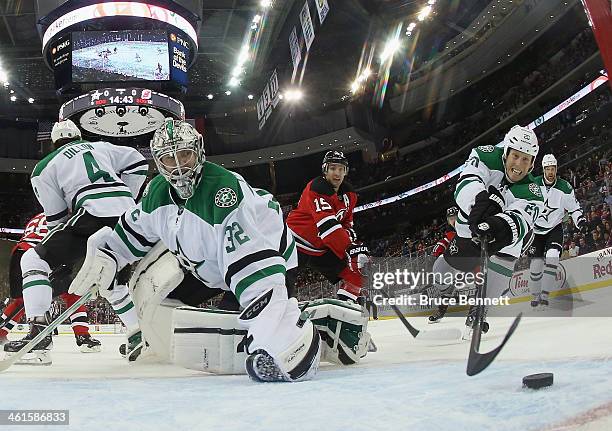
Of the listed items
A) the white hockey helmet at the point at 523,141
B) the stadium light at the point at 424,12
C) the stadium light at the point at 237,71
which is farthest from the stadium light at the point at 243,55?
the white hockey helmet at the point at 523,141

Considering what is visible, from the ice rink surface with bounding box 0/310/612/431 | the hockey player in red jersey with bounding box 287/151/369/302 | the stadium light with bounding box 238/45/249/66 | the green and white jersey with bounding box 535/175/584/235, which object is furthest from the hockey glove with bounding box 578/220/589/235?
the stadium light with bounding box 238/45/249/66

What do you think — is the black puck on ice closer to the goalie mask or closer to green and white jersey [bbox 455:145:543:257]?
the goalie mask

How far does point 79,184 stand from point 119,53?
899 cm

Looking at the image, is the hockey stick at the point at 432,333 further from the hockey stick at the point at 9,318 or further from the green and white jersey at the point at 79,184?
the hockey stick at the point at 9,318

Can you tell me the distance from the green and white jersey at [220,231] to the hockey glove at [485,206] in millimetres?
969

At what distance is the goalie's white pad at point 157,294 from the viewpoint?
227cm

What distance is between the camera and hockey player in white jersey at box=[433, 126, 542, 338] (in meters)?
2.41

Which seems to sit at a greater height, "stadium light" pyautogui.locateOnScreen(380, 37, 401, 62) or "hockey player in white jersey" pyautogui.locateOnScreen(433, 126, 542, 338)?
"stadium light" pyautogui.locateOnScreen(380, 37, 401, 62)

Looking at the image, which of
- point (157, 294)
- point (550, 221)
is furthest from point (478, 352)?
point (550, 221)

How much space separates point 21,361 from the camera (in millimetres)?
2604

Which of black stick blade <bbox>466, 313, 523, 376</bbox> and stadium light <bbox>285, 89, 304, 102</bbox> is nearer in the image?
black stick blade <bbox>466, 313, 523, 376</bbox>

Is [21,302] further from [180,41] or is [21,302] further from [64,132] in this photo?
[180,41]

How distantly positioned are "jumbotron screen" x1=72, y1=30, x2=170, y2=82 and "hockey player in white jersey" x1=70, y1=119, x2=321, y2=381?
9.42 m

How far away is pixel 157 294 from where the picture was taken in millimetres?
2303
